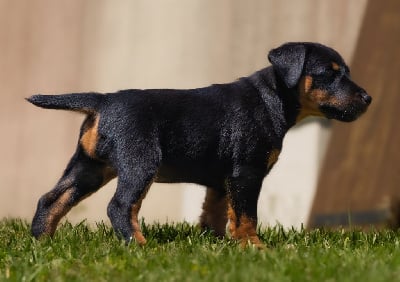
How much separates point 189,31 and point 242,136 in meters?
2.70

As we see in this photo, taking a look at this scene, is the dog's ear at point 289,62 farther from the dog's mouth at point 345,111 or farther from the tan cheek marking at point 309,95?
A: the dog's mouth at point 345,111

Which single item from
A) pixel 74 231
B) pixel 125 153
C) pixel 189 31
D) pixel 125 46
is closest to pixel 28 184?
pixel 125 46

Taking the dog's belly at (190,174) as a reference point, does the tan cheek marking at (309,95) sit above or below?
above

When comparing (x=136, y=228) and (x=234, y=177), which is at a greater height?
(x=234, y=177)

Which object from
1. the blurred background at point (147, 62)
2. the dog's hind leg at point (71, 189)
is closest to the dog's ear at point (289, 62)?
the dog's hind leg at point (71, 189)

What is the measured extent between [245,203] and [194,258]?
83 centimetres

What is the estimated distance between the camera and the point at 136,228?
4832 mm

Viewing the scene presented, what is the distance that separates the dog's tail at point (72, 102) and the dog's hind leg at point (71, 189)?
0.30m

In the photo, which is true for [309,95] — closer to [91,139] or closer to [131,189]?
[131,189]

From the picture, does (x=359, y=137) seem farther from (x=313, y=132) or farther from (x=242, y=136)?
(x=242, y=136)

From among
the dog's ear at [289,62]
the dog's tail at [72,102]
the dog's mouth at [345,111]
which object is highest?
the dog's ear at [289,62]

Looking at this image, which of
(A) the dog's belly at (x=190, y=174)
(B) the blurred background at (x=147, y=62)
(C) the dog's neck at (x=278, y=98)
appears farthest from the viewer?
(B) the blurred background at (x=147, y=62)

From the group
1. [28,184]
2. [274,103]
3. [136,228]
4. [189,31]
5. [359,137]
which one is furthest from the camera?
[28,184]

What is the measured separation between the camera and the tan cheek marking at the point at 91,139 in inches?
195
